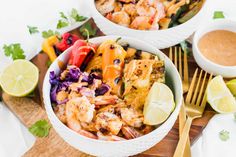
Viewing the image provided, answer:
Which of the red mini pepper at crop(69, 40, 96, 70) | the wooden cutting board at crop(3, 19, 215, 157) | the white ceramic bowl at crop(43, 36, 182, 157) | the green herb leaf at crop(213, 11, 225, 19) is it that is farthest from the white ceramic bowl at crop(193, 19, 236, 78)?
the red mini pepper at crop(69, 40, 96, 70)

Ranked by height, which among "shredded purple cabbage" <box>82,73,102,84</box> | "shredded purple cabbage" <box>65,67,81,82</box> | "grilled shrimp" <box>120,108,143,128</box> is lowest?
Result: "grilled shrimp" <box>120,108,143,128</box>

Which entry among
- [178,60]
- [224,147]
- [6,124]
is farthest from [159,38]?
[6,124]

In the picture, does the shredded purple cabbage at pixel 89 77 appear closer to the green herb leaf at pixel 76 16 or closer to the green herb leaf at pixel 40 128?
the green herb leaf at pixel 40 128

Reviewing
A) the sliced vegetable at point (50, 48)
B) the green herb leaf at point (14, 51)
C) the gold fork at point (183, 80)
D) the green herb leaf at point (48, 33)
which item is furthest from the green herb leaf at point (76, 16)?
the gold fork at point (183, 80)

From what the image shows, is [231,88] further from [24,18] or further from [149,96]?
[24,18]

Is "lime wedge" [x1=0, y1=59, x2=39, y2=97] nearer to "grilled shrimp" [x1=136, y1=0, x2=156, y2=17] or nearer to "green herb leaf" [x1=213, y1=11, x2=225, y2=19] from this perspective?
"grilled shrimp" [x1=136, y1=0, x2=156, y2=17]

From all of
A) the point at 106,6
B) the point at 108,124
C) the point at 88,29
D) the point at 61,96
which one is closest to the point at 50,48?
the point at 88,29
